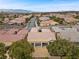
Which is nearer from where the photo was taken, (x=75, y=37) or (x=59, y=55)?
(x=59, y=55)

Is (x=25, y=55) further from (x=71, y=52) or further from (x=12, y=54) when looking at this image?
(x=71, y=52)

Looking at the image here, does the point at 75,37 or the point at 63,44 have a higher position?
the point at 63,44

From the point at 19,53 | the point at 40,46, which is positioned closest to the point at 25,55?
the point at 19,53

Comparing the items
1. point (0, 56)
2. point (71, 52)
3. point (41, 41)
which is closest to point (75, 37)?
point (41, 41)

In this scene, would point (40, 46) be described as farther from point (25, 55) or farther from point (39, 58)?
point (25, 55)

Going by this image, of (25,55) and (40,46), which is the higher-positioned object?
(25,55)

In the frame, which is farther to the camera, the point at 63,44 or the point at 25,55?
the point at 63,44

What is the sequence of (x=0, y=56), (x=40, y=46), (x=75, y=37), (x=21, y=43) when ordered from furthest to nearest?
1. (x=75, y=37)
2. (x=40, y=46)
3. (x=21, y=43)
4. (x=0, y=56)

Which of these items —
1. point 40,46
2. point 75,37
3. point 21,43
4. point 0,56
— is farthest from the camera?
point 75,37

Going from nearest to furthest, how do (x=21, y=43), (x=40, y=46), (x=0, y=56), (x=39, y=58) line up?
1. (x=0, y=56)
2. (x=21, y=43)
3. (x=39, y=58)
4. (x=40, y=46)

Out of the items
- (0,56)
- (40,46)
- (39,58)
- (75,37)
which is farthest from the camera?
(75,37)
